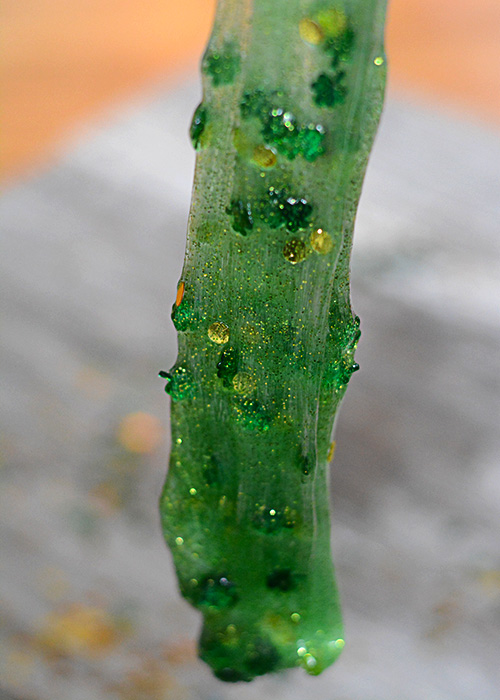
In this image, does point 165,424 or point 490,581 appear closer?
point 490,581

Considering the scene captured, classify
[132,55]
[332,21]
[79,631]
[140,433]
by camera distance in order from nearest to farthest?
[332,21]
[79,631]
[140,433]
[132,55]

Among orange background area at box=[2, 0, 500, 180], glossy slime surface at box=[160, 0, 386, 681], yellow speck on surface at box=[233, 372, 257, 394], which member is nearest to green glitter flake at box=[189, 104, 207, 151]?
glossy slime surface at box=[160, 0, 386, 681]

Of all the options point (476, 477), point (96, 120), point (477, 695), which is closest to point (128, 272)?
point (96, 120)

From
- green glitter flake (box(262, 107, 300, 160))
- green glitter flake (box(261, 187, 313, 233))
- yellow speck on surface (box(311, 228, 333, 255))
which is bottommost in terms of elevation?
yellow speck on surface (box(311, 228, 333, 255))

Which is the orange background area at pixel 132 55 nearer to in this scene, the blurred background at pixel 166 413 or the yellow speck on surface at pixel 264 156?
the blurred background at pixel 166 413

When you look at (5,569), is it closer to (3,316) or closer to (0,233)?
(3,316)

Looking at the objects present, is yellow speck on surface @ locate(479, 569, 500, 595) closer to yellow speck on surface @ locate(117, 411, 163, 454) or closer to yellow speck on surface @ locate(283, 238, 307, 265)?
yellow speck on surface @ locate(117, 411, 163, 454)

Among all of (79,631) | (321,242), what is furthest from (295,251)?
(79,631)

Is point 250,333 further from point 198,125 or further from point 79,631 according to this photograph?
point 79,631
